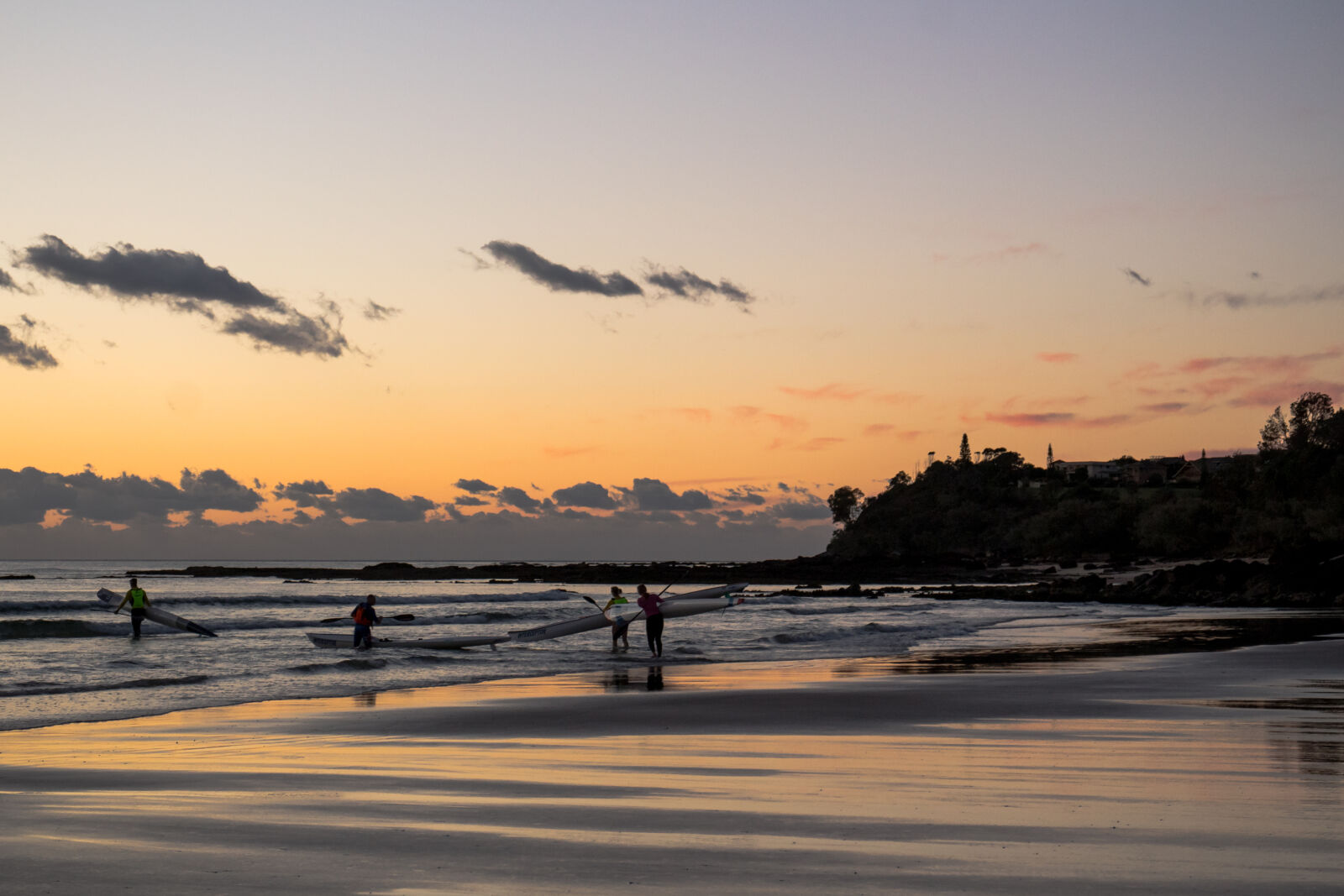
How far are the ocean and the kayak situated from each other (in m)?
0.35

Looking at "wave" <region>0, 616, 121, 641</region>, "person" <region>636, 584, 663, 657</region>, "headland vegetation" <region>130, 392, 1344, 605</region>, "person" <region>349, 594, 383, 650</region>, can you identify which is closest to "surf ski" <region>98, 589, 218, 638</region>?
"wave" <region>0, 616, 121, 641</region>

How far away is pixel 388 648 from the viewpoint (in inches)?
1109

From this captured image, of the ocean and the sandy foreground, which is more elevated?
the sandy foreground

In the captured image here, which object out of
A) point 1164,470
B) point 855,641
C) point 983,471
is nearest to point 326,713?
point 855,641

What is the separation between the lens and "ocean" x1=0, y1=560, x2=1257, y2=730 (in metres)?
19.2

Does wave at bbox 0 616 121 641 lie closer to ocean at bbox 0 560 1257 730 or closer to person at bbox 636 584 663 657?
ocean at bbox 0 560 1257 730

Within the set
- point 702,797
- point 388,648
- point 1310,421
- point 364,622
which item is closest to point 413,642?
point 388,648

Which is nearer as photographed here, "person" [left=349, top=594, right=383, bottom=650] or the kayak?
"person" [left=349, top=594, right=383, bottom=650]

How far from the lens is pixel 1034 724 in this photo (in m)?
12.9

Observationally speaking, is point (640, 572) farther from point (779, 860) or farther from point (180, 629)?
point (779, 860)

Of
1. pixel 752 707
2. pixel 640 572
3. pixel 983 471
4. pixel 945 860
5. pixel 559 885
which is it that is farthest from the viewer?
pixel 983 471

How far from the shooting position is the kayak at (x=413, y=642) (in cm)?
2852

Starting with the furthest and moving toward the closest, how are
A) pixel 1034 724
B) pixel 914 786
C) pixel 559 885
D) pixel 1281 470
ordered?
pixel 1281 470, pixel 1034 724, pixel 914 786, pixel 559 885

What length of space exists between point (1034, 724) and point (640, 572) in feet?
347
